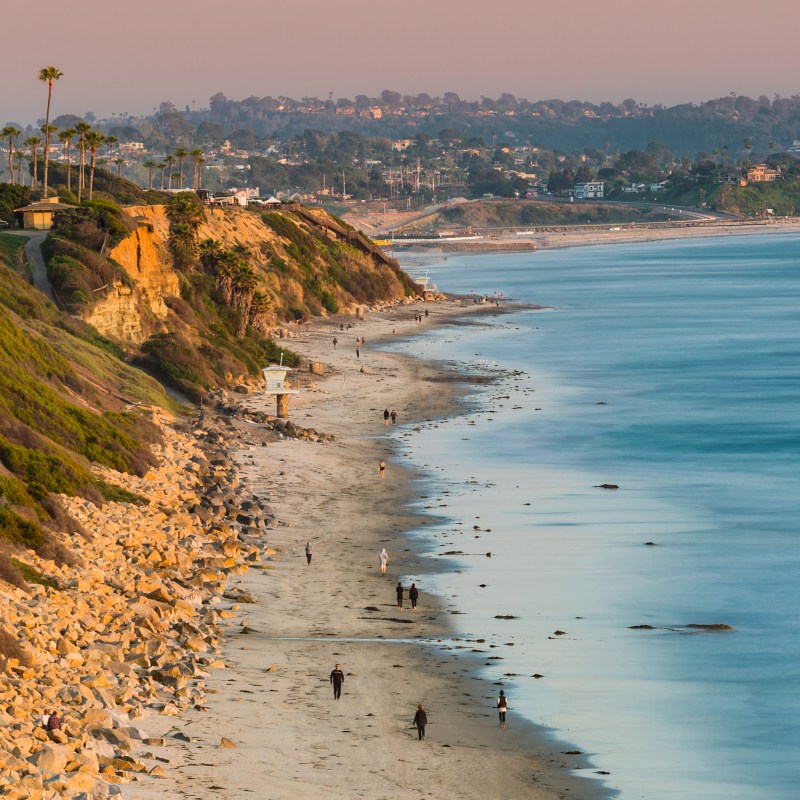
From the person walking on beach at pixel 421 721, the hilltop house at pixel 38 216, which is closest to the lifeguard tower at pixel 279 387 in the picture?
the hilltop house at pixel 38 216

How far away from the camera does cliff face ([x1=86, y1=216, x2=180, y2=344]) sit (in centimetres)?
6400

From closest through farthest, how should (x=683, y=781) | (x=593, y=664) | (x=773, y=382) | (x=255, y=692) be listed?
(x=683, y=781)
(x=255, y=692)
(x=593, y=664)
(x=773, y=382)

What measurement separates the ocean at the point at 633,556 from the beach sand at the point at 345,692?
0.98m

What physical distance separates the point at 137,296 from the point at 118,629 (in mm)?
40841

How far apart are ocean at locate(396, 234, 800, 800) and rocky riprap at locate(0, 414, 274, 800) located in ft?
19.5

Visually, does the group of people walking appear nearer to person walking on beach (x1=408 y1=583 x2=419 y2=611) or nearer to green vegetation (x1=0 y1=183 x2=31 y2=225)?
person walking on beach (x1=408 y1=583 x2=419 y2=611)

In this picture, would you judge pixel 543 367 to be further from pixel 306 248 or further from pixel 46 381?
pixel 46 381

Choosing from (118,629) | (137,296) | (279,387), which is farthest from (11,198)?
(118,629)

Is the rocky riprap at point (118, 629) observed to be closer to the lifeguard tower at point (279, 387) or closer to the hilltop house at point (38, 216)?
the lifeguard tower at point (279, 387)

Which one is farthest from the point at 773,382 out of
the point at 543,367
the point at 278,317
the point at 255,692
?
the point at 255,692

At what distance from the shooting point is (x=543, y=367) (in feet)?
290

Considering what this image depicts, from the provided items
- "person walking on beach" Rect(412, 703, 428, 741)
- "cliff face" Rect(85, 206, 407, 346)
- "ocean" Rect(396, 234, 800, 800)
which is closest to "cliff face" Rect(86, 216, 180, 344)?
"cliff face" Rect(85, 206, 407, 346)

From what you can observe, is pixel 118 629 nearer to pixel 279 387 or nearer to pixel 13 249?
pixel 279 387

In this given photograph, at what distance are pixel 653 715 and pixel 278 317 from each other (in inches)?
2986
